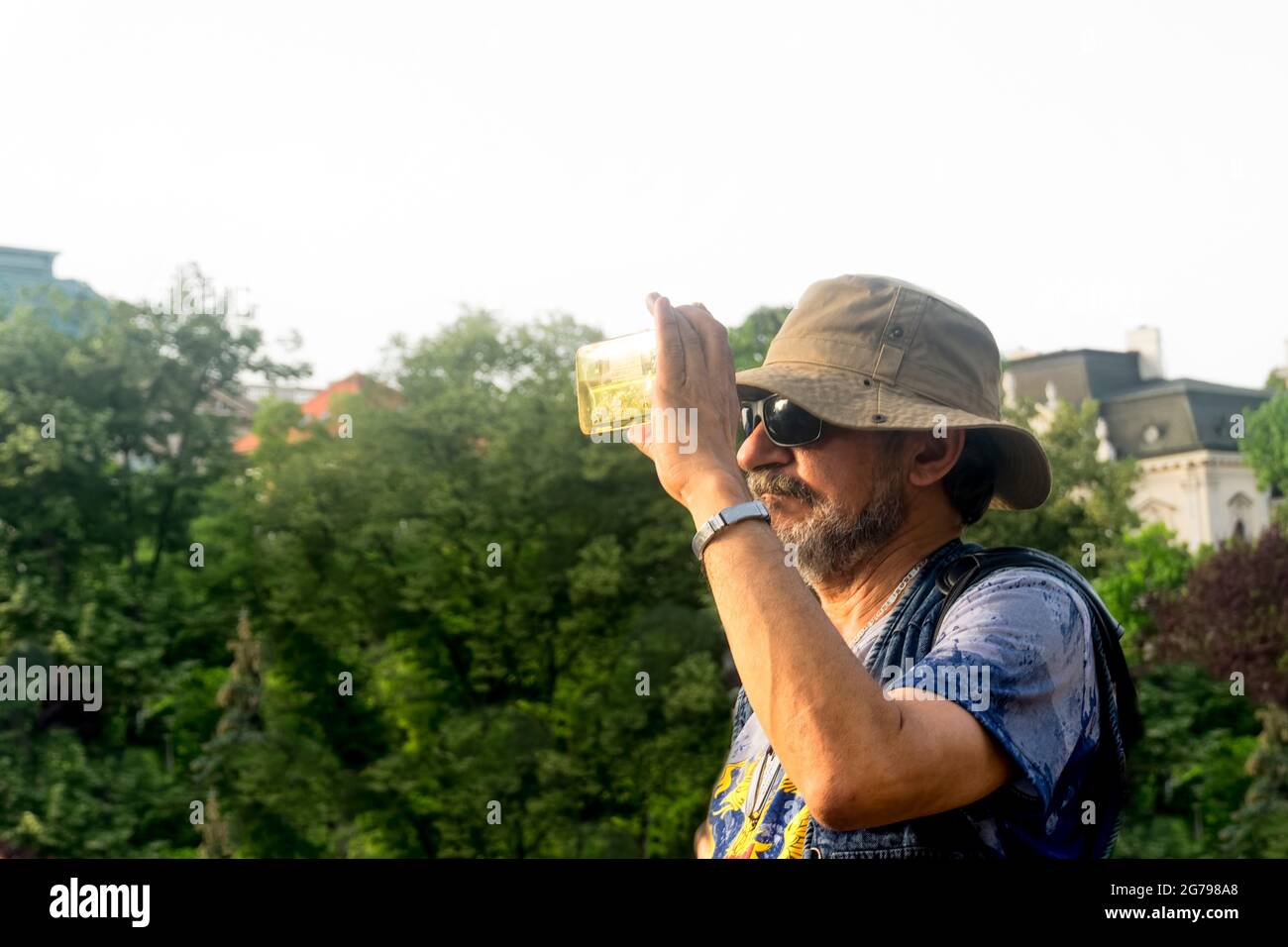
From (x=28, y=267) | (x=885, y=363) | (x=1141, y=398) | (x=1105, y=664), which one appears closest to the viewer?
(x=1105, y=664)

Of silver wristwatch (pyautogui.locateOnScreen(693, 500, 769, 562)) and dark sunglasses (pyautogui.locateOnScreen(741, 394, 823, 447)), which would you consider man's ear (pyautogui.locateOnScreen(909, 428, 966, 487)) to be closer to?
dark sunglasses (pyautogui.locateOnScreen(741, 394, 823, 447))

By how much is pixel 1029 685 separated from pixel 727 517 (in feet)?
1.26

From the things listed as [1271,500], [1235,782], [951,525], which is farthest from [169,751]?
[1271,500]

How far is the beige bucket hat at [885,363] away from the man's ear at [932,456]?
0.17ft

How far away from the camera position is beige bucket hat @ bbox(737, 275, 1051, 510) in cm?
216

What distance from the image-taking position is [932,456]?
2.28 metres

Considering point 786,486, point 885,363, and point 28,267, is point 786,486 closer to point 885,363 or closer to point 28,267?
point 885,363

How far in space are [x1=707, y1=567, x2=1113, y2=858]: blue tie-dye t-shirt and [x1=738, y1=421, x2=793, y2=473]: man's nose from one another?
33cm

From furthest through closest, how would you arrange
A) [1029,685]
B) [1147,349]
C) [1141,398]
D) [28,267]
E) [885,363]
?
[1147,349] < [1141,398] < [28,267] < [885,363] < [1029,685]

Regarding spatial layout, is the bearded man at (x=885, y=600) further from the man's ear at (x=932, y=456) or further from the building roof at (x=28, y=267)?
the building roof at (x=28, y=267)

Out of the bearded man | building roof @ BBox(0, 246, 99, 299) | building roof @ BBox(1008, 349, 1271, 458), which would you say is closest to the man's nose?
the bearded man

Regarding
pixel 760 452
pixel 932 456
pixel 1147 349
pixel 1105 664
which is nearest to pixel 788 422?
pixel 760 452

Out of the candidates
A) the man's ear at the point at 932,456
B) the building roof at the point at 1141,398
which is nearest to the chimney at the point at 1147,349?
the building roof at the point at 1141,398
